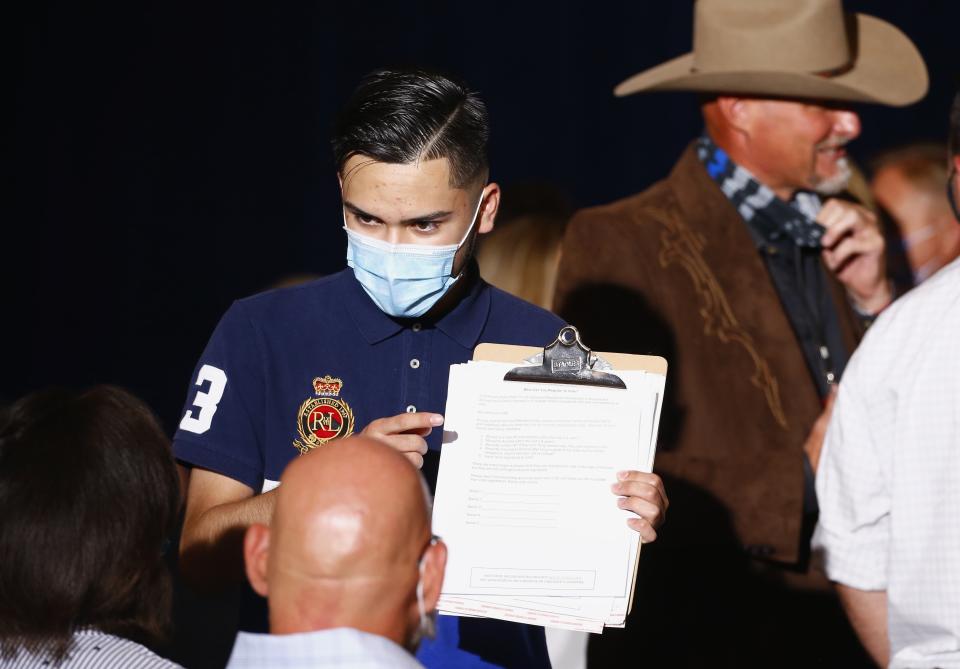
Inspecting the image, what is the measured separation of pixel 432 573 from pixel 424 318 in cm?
85

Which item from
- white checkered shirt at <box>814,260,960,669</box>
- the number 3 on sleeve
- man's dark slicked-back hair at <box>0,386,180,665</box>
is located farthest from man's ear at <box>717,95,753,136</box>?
man's dark slicked-back hair at <box>0,386,180,665</box>

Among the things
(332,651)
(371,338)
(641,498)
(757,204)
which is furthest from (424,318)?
(757,204)

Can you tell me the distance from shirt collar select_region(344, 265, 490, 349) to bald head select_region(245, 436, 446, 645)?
0.76 metres

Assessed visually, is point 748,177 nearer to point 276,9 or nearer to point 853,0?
point 853,0

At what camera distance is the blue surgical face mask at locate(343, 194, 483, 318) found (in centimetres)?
221

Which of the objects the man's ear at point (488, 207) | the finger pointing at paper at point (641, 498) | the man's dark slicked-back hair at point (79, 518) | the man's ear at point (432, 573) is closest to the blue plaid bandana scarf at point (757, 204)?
the man's ear at point (488, 207)

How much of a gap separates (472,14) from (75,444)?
369 centimetres

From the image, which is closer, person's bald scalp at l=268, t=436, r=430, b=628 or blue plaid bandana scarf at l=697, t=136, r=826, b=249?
→ person's bald scalp at l=268, t=436, r=430, b=628

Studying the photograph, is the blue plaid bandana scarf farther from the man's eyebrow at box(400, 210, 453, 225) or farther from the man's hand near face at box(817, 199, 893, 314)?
the man's eyebrow at box(400, 210, 453, 225)

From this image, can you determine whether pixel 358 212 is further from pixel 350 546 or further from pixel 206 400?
pixel 350 546

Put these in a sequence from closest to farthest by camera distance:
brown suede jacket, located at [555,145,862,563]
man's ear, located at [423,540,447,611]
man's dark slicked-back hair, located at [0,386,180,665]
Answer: man's ear, located at [423,540,447,611]
man's dark slicked-back hair, located at [0,386,180,665]
brown suede jacket, located at [555,145,862,563]

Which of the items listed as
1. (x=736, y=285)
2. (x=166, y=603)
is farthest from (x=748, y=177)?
(x=166, y=603)

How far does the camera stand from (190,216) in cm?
559

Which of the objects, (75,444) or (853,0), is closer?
(75,444)
